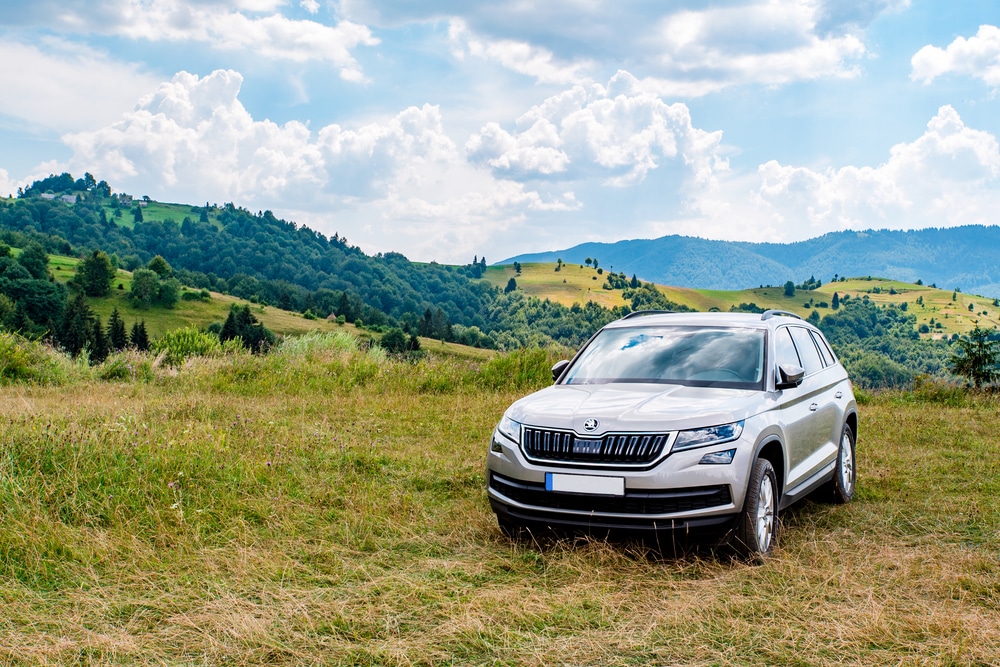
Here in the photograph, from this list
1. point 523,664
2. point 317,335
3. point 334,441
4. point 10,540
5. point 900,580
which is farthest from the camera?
point 317,335

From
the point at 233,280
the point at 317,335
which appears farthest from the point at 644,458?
the point at 233,280

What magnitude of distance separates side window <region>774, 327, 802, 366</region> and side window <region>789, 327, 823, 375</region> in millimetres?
130

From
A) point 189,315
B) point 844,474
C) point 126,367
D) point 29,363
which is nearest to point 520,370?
point 126,367

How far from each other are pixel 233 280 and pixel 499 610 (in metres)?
138

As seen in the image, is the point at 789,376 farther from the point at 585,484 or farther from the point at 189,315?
the point at 189,315

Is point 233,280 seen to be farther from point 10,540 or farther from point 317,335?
point 10,540

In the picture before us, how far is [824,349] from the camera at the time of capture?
7719 millimetres

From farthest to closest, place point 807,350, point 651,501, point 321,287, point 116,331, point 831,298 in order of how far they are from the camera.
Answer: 1. point 831,298
2. point 321,287
3. point 116,331
4. point 807,350
5. point 651,501

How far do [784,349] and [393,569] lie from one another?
3757mm

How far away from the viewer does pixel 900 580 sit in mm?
4848

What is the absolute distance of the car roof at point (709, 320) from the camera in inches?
259

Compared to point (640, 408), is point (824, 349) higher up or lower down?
higher up

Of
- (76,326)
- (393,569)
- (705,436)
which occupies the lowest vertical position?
(76,326)

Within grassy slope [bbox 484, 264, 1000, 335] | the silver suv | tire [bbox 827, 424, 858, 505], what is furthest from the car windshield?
grassy slope [bbox 484, 264, 1000, 335]
